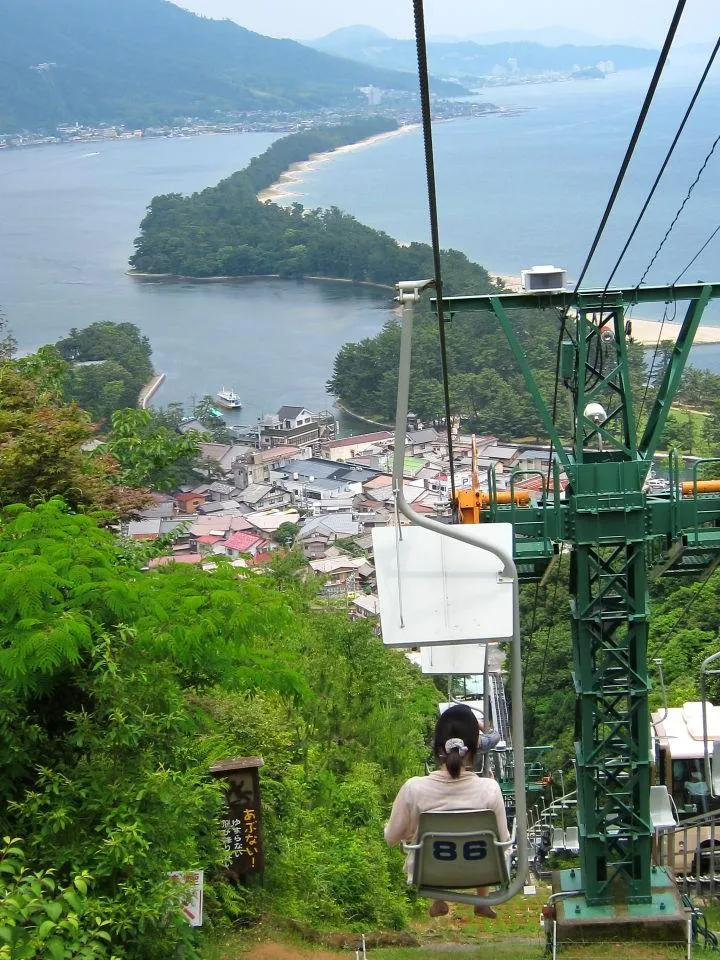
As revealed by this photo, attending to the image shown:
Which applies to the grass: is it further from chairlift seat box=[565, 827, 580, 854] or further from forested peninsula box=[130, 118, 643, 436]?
forested peninsula box=[130, 118, 643, 436]

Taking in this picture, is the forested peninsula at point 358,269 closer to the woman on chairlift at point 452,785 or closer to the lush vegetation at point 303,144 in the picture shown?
the lush vegetation at point 303,144

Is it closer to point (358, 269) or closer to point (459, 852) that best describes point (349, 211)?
point (358, 269)

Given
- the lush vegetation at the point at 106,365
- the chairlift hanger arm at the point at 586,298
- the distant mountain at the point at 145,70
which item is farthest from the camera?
the distant mountain at the point at 145,70

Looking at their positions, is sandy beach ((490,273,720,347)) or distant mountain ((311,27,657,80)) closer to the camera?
sandy beach ((490,273,720,347))

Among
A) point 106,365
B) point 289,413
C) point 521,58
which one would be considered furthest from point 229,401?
point 521,58

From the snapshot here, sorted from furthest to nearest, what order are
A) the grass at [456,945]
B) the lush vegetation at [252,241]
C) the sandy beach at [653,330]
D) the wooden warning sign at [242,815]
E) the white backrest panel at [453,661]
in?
1. the lush vegetation at [252,241]
2. the sandy beach at [653,330]
3. the wooden warning sign at [242,815]
4. the grass at [456,945]
5. the white backrest panel at [453,661]

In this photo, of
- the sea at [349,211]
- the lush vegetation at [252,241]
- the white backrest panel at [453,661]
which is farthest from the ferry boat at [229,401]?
the white backrest panel at [453,661]

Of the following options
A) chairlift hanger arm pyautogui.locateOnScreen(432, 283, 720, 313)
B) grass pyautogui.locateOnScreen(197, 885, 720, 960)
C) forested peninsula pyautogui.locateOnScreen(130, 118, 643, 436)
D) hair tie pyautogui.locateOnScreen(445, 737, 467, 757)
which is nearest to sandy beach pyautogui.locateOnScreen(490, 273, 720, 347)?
forested peninsula pyautogui.locateOnScreen(130, 118, 643, 436)

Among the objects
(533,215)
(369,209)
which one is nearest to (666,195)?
(533,215)
